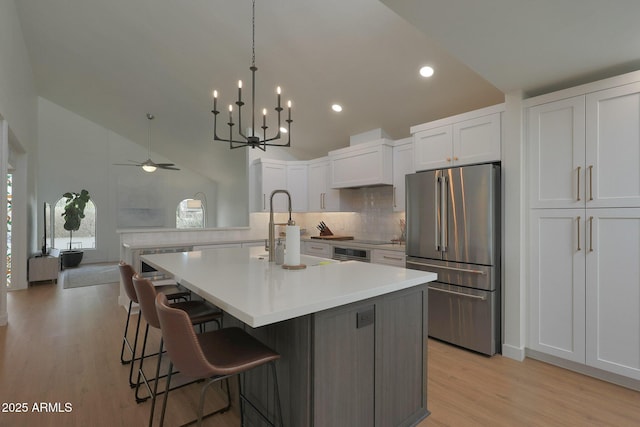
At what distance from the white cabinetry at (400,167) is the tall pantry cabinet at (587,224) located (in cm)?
144

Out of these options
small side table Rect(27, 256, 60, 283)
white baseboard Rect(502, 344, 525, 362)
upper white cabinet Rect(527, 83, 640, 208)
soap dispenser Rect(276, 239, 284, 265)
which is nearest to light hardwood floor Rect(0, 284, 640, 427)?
white baseboard Rect(502, 344, 525, 362)

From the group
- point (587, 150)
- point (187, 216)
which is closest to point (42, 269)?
point (187, 216)

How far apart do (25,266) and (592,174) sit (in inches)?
310

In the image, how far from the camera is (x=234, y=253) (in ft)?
10.0

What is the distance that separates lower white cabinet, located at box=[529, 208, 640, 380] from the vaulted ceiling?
45.1 inches

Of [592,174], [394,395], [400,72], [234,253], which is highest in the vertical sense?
[400,72]

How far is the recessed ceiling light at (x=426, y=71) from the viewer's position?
3254 mm

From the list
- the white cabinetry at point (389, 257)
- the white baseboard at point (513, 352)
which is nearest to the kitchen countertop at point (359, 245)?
the white cabinetry at point (389, 257)

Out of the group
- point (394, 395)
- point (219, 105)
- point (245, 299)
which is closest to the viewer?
point (245, 299)

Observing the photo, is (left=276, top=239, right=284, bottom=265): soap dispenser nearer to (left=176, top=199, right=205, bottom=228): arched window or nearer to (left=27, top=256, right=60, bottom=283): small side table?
(left=27, top=256, right=60, bottom=283): small side table

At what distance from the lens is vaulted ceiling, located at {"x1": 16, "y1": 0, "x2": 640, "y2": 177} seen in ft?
6.27

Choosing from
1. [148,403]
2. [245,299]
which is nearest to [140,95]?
[148,403]

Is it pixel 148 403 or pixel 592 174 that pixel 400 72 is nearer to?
pixel 592 174

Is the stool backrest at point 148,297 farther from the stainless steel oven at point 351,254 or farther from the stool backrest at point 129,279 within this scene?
the stainless steel oven at point 351,254
